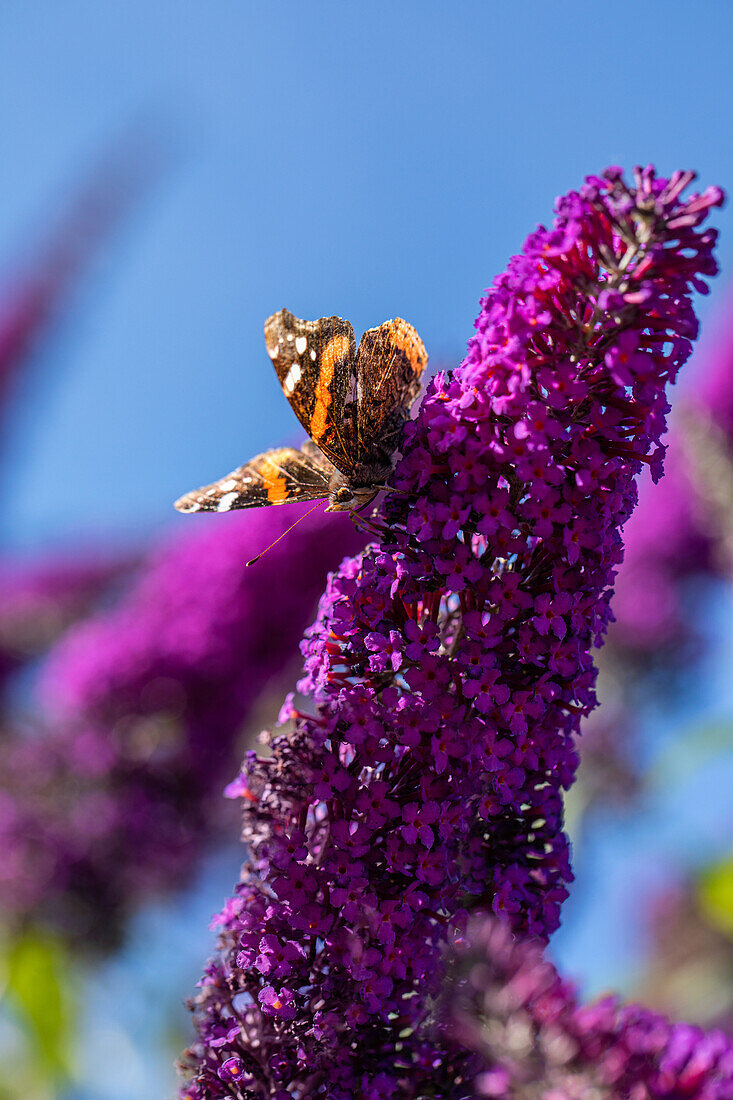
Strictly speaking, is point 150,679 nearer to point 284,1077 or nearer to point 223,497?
point 223,497

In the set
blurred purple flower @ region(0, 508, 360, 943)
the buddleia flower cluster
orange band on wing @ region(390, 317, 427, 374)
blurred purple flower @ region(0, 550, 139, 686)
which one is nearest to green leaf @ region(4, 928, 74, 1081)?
blurred purple flower @ region(0, 508, 360, 943)

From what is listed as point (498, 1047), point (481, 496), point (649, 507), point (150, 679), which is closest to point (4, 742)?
point (150, 679)

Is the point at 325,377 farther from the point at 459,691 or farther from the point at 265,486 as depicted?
the point at 459,691

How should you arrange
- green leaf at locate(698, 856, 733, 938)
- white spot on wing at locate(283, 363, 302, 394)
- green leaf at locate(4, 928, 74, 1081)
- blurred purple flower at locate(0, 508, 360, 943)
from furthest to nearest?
blurred purple flower at locate(0, 508, 360, 943)
green leaf at locate(4, 928, 74, 1081)
green leaf at locate(698, 856, 733, 938)
white spot on wing at locate(283, 363, 302, 394)

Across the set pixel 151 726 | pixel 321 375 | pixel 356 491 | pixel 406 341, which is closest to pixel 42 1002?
pixel 151 726

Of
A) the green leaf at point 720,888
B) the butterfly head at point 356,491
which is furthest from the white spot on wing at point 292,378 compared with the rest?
the green leaf at point 720,888

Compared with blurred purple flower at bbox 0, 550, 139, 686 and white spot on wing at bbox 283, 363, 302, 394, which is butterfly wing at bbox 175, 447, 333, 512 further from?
blurred purple flower at bbox 0, 550, 139, 686

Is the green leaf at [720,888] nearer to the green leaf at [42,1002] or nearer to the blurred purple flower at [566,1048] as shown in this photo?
the blurred purple flower at [566,1048]
